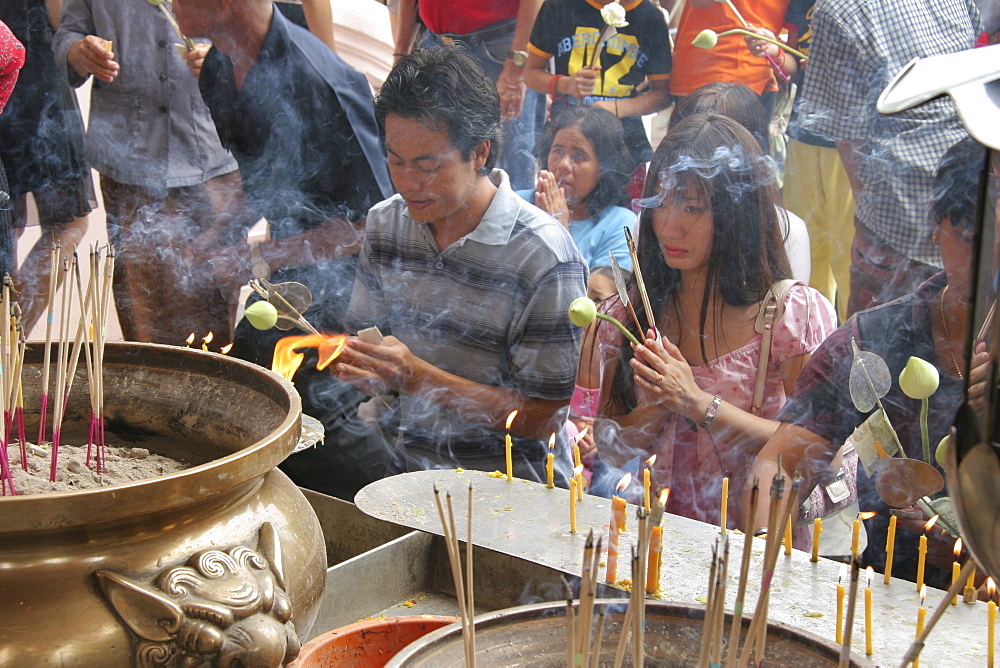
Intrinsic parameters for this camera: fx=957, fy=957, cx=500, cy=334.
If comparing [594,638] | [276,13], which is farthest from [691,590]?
[276,13]

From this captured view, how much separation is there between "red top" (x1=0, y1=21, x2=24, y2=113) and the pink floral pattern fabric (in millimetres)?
2509

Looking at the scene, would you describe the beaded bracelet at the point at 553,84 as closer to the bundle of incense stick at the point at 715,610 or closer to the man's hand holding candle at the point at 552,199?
the man's hand holding candle at the point at 552,199

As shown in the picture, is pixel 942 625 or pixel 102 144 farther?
pixel 102 144

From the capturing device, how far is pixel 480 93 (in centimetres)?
312

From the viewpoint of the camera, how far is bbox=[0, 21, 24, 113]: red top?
3547 mm

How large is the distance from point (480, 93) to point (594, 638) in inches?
89.1

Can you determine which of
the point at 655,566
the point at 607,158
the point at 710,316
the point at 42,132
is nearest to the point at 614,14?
the point at 607,158

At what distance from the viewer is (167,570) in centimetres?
121

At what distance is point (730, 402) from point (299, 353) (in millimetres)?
1527

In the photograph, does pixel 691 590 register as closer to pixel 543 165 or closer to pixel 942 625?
pixel 942 625

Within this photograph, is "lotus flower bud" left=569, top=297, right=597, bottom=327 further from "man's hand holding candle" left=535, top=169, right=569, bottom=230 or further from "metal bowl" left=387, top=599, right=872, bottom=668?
"metal bowl" left=387, top=599, right=872, bottom=668

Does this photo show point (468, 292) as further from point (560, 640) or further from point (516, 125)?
point (560, 640)

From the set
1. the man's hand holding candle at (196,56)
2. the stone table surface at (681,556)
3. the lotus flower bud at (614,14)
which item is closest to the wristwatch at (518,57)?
the lotus flower bud at (614,14)

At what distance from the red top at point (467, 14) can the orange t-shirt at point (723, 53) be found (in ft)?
2.15
